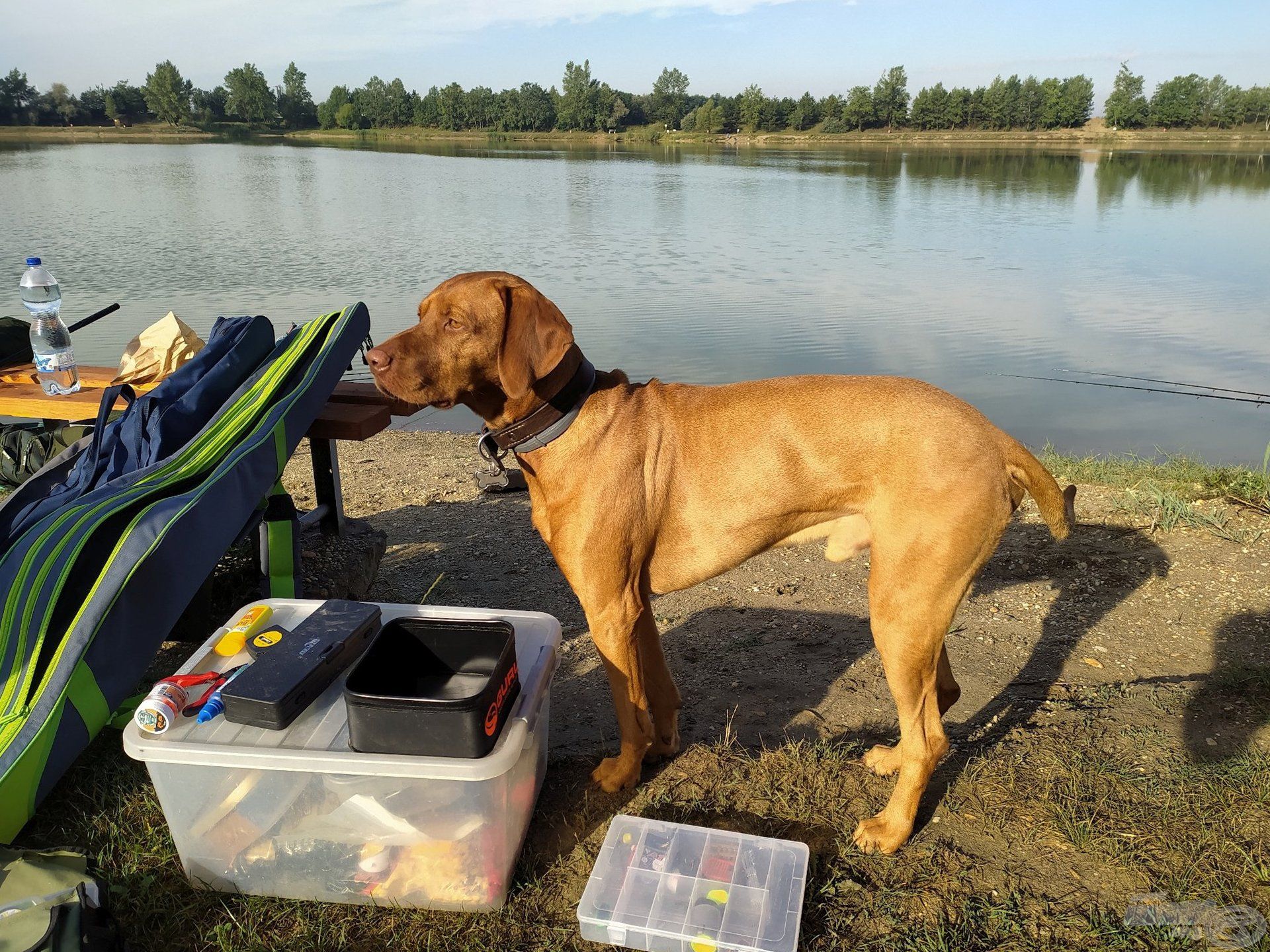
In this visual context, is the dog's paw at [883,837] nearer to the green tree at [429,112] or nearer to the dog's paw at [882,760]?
the dog's paw at [882,760]

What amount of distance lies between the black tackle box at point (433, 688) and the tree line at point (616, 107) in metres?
103

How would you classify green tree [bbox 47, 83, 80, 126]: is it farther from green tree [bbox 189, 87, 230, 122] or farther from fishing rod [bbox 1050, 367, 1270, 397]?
fishing rod [bbox 1050, 367, 1270, 397]

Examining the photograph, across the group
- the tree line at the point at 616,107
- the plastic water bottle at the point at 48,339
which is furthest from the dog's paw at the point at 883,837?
the tree line at the point at 616,107

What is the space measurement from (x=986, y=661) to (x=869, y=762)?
1.32 metres

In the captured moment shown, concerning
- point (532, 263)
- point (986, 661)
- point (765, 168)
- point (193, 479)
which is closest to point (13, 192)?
point (532, 263)

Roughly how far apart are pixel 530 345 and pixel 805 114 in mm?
115410

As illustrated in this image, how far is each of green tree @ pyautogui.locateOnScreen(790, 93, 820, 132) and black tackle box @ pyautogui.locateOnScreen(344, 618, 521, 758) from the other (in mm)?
110273

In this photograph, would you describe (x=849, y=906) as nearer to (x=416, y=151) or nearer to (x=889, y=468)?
(x=889, y=468)

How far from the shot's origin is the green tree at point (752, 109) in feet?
342

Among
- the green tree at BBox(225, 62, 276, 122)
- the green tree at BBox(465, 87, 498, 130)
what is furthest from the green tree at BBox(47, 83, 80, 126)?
the green tree at BBox(465, 87, 498, 130)

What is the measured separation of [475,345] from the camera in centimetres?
288

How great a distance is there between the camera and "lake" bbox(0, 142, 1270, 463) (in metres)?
10.7

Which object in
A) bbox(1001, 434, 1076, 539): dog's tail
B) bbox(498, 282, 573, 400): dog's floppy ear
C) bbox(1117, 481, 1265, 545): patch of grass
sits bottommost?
bbox(1117, 481, 1265, 545): patch of grass

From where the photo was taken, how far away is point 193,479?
11.0 feet
